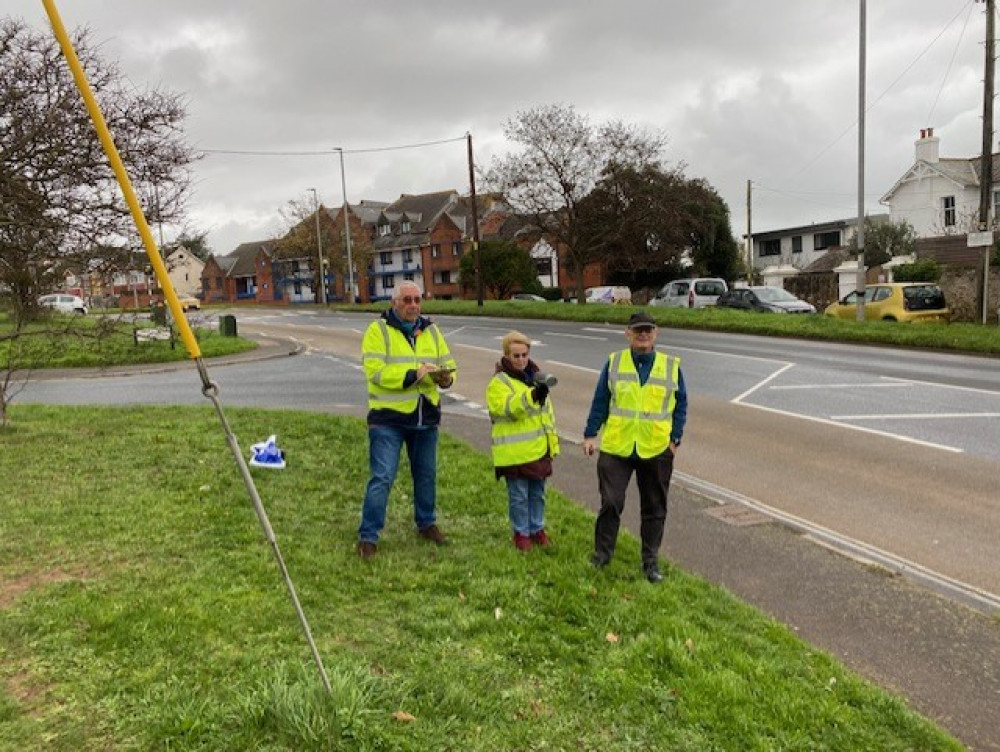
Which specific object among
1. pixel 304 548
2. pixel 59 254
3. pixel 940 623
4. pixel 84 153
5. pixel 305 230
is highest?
pixel 305 230

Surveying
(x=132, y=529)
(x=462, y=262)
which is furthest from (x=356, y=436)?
(x=462, y=262)

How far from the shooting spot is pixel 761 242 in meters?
63.4

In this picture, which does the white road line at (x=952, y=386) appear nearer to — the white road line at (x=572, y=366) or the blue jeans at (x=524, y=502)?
the white road line at (x=572, y=366)

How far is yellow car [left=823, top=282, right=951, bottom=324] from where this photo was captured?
21656mm

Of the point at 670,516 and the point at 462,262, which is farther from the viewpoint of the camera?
the point at 462,262

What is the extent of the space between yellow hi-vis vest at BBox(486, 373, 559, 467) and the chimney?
51.8 m

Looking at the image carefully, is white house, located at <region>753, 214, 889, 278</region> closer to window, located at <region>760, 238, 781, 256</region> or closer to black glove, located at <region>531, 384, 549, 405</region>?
window, located at <region>760, 238, 781, 256</region>

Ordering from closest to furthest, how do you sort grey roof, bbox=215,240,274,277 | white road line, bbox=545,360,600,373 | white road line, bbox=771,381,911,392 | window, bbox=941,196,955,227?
white road line, bbox=771,381,911,392 < white road line, bbox=545,360,600,373 < window, bbox=941,196,955,227 < grey roof, bbox=215,240,274,277

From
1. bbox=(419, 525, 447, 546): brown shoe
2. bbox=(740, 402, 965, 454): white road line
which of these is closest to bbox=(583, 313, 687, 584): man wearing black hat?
bbox=(419, 525, 447, 546): brown shoe

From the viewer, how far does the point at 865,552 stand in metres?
5.67

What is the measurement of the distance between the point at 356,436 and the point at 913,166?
51141 mm

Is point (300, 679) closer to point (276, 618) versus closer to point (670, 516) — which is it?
point (276, 618)

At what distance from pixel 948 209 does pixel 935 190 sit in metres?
1.57

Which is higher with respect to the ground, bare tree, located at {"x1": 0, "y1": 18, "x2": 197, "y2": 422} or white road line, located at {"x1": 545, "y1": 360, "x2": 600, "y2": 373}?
bare tree, located at {"x1": 0, "y1": 18, "x2": 197, "y2": 422}
